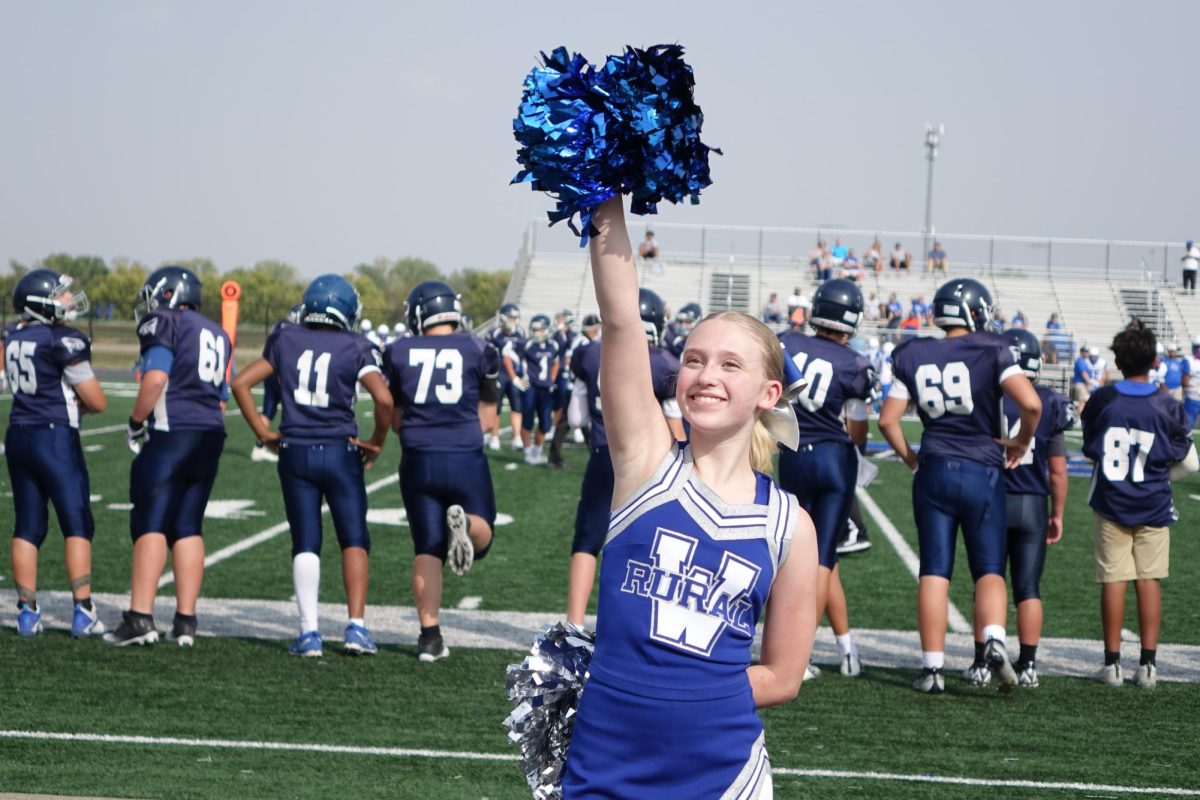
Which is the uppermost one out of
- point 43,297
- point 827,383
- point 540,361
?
point 43,297

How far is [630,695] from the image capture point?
8.49 ft

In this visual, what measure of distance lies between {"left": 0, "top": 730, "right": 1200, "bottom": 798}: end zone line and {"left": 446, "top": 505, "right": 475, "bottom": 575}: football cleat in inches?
65.2

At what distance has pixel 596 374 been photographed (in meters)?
7.44

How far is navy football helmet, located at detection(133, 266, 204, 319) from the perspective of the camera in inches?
291

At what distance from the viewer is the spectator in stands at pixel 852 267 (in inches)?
1602

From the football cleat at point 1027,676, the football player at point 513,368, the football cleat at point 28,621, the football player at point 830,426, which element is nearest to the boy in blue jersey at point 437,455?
the football player at point 830,426

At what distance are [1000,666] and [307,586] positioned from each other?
3351mm

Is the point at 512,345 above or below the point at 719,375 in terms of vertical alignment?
below

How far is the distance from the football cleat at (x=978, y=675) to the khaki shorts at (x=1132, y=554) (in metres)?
0.80

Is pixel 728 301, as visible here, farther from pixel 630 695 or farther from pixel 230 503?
pixel 630 695

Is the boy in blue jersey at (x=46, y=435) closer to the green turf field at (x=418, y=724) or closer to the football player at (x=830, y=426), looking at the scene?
the green turf field at (x=418, y=724)

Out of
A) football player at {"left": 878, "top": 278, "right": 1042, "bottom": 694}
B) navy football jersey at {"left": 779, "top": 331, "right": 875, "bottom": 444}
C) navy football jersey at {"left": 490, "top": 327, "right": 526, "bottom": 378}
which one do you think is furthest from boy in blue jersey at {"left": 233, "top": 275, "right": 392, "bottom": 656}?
navy football jersey at {"left": 490, "top": 327, "right": 526, "bottom": 378}

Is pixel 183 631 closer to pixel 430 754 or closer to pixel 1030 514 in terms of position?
pixel 430 754

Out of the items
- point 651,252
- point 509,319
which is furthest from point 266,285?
point 509,319
